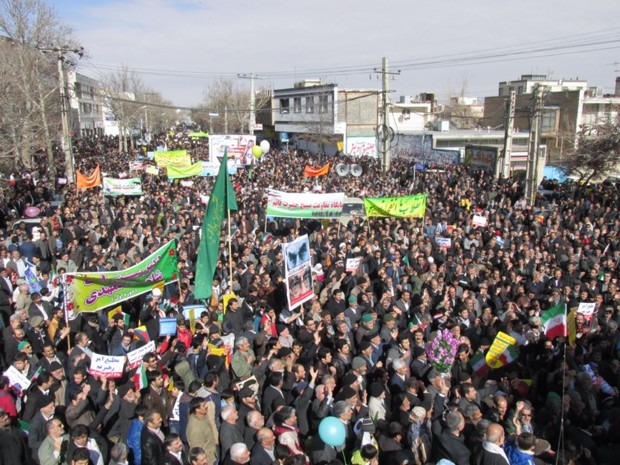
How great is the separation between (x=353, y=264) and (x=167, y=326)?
14.4 ft

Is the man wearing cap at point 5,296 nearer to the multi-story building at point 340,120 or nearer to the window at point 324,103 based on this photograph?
the multi-story building at point 340,120

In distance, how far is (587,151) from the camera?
81.4 feet

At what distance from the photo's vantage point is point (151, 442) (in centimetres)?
488

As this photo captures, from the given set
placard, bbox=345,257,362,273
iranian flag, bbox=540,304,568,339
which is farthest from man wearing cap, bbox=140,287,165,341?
iranian flag, bbox=540,304,568,339

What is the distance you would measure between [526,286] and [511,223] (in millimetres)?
5183

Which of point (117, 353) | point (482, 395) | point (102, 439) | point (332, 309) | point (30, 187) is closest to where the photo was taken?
point (102, 439)

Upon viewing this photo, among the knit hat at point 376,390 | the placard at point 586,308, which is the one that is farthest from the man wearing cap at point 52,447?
the placard at point 586,308

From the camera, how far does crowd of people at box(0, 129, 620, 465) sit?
4918 mm

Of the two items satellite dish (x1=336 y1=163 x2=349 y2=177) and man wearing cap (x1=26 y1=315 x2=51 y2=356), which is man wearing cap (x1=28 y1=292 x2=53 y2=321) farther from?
satellite dish (x1=336 y1=163 x2=349 y2=177)

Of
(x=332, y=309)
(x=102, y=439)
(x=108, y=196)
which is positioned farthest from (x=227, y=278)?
(x=108, y=196)

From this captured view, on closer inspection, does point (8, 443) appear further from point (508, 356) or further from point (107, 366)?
point (508, 356)

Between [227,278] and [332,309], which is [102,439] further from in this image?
[227,278]

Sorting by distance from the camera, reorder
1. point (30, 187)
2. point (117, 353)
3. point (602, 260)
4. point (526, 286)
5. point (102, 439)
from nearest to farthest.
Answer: point (102, 439), point (117, 353), point (526, 286), point (602, 260), point (30, 187)

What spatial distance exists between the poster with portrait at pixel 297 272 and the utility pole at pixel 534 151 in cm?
1372
